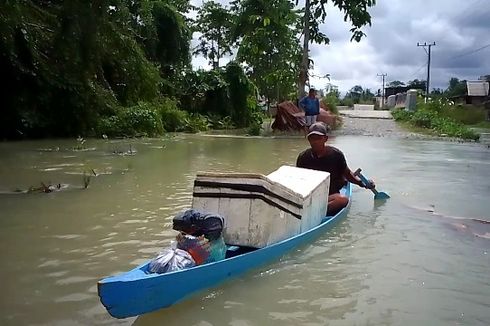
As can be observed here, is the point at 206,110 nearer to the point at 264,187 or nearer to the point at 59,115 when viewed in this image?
the point at 59,115

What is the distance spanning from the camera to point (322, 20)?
2373 cm

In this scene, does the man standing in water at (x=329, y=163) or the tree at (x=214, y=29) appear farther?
the tree at (x=214, y=29)

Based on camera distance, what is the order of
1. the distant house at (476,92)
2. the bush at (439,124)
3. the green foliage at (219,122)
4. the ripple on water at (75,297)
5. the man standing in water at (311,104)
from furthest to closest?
the distant house at (476,92) → the green foliage at (219,122) → the bush at (439,124) → the man standing in water at (311,104) → the ripple on water at (75,297)

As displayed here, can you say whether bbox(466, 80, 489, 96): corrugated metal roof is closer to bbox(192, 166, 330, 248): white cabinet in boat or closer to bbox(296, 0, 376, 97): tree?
bbox(296, 0, 376, 97): tree

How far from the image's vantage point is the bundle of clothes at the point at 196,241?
4.02m

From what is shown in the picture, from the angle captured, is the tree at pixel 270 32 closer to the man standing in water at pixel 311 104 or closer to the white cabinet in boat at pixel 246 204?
the man standing in water at pixel 311 104

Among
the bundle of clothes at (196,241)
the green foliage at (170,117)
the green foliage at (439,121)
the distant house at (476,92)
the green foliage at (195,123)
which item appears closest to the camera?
the bundle of clothes at (196,241)

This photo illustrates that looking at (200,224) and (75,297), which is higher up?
(200,224)

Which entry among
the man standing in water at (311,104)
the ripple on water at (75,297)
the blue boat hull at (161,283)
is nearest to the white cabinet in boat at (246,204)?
the blue boat hull at (161,283)

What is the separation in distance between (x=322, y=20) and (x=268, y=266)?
20357 millimetres

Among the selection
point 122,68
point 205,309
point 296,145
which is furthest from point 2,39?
point 205,309

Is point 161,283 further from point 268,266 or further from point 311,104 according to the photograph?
point 311,104

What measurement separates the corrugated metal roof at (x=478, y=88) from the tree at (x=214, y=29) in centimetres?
2586

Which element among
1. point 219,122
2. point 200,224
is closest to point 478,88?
point 219,122
